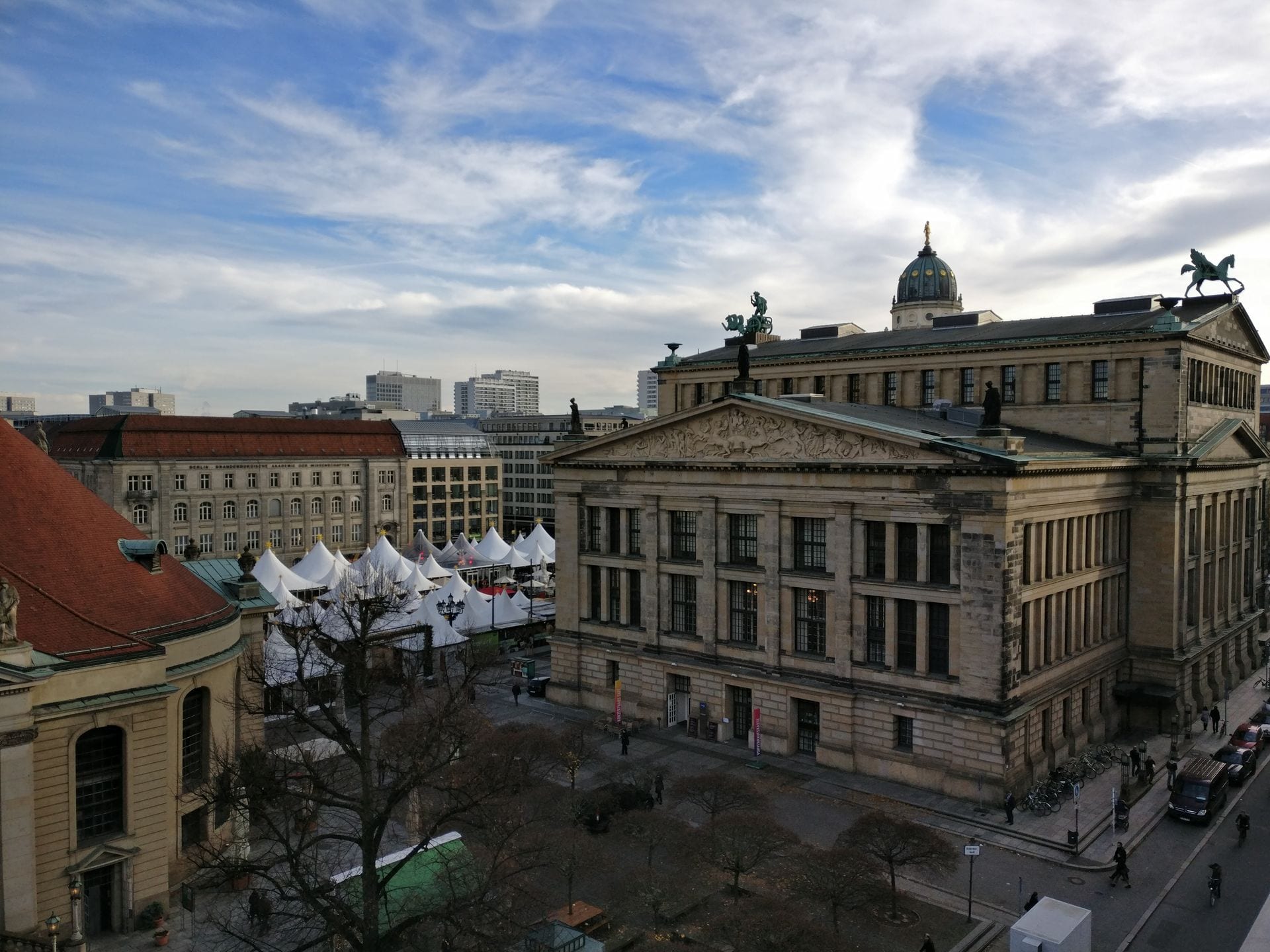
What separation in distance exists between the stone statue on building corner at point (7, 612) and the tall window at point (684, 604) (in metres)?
35.1

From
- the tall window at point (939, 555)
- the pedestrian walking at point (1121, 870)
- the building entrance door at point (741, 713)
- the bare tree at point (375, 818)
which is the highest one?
the tall window at point (939, 555)

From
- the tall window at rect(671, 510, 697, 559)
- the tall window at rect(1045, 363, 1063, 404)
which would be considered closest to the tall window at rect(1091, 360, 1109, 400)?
the tall window at rect(1045, 363, 1063, 404)

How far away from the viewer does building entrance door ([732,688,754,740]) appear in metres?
53.3

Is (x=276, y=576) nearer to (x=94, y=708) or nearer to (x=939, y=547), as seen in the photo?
(x=94, y=708)

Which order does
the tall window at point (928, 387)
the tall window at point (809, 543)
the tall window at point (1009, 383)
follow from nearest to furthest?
the tall window at point (809, 543) → the tall window at point (1009, 383) → the tall window at point (928, 387)

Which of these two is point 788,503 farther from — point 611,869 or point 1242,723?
point 1242,723

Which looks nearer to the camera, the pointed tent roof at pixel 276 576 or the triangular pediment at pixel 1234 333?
the triangular pediment at pixel 1234 333

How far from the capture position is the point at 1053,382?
194 feet

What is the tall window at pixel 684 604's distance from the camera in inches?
2196

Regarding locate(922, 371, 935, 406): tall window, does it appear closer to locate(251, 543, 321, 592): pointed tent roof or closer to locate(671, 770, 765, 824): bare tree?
locate(671, 770, 765, 824): bare tree

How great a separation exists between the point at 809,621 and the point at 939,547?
834 cm

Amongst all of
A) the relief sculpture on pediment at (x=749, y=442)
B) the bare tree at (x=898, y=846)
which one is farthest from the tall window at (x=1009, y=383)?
the bare tree at (x=898, y=846)

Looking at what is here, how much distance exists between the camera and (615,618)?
196 ft

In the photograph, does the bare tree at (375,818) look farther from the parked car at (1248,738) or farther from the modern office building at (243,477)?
the modern office building at (243,477)
